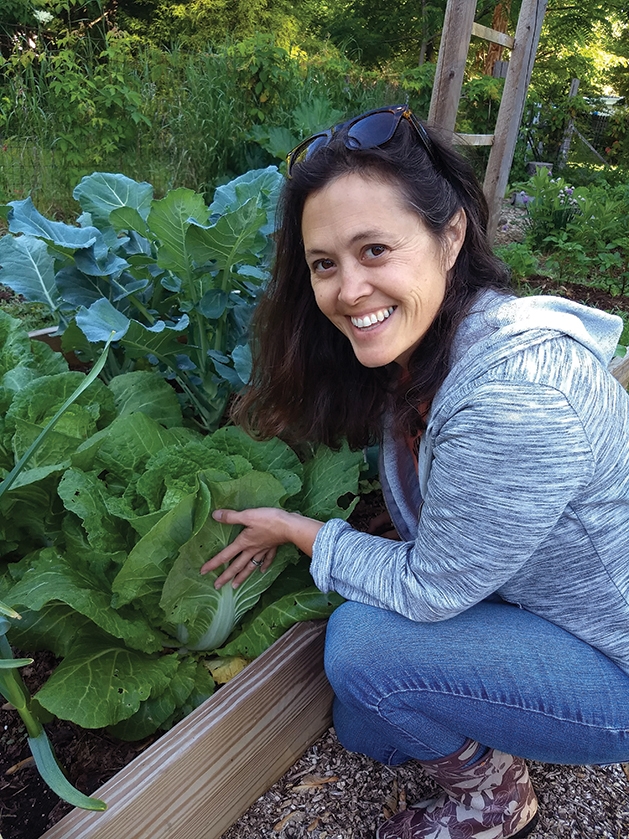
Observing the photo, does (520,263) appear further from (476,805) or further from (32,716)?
(32,716)

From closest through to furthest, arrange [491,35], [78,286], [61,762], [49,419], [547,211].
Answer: [61,762]
[49,419]
[78,286]
[491,35]
[547,211]

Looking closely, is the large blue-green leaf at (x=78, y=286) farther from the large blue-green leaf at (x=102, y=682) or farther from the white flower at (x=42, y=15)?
the white flower at (x=42, y=15)

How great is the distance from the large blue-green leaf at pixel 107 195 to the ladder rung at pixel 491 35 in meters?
2.67

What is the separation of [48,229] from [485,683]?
1609 millimetres

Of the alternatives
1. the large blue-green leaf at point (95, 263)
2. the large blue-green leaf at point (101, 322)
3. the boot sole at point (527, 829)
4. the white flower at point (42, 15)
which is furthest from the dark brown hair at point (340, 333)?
Answer: the white flower at point (42, 15)

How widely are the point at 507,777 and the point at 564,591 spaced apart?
0.48 metres

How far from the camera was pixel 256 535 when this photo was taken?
139 cm

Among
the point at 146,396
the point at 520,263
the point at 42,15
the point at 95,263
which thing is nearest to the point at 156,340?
the point at 146,396

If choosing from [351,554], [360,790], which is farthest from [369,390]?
[360,790]

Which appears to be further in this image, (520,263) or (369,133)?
(520,263)

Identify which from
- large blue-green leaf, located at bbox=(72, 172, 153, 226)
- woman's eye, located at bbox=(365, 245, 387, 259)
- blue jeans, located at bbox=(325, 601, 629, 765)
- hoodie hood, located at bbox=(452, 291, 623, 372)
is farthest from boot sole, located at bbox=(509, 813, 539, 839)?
large blue-green leaf, located at bbox=(72, 172, 153, 226)

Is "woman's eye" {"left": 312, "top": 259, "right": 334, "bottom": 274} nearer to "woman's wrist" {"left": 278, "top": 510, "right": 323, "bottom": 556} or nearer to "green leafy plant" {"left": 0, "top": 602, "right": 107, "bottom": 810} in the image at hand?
"woman's wrist" {"left": 278, "top": 510, "right": 323, "bottom": 556}

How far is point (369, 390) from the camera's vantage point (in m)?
1.54

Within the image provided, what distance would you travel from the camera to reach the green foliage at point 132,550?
1281 mm
